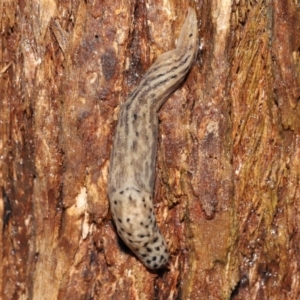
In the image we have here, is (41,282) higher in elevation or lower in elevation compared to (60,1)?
lower

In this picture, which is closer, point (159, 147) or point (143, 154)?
point (143, 154)

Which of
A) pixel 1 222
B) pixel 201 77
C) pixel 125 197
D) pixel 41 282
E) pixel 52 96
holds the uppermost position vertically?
pixel 201 77

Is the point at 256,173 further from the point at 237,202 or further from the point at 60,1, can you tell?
the point at 60,1

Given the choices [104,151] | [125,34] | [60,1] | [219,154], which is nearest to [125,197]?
[104,151]

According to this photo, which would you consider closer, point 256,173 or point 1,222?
point 1,222
